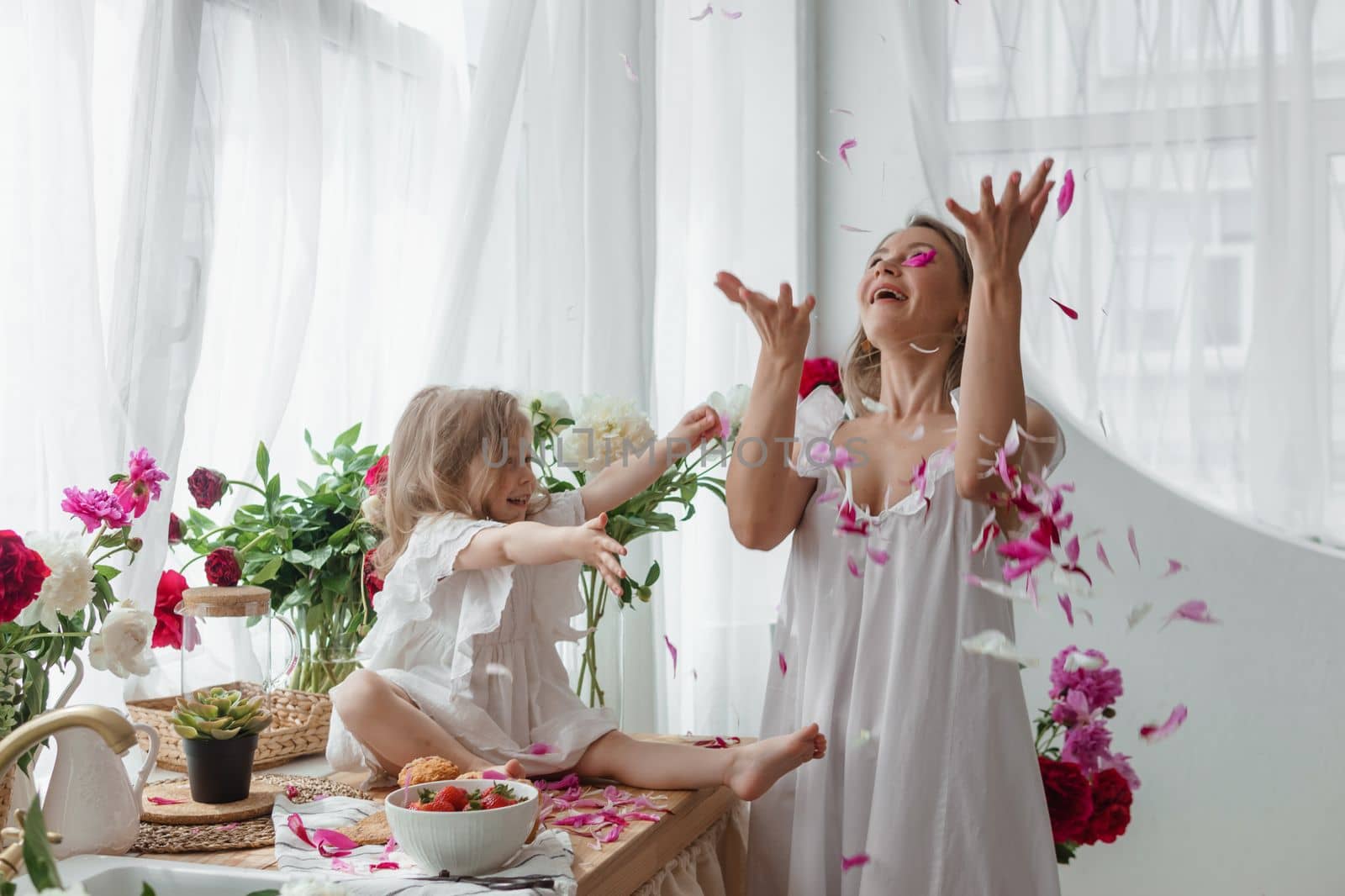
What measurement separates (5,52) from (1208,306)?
199 cm

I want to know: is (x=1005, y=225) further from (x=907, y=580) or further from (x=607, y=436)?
(x=607, y=436)

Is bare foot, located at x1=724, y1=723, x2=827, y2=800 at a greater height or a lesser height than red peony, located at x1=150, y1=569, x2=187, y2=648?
lesser

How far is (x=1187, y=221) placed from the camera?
2260 mm

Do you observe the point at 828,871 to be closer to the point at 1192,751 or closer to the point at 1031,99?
the point at 1192,751

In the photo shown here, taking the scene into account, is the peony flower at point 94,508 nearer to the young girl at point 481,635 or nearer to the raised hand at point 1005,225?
the young girl at point 481,635

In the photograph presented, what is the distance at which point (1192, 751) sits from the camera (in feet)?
7.82

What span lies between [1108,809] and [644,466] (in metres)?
0.75

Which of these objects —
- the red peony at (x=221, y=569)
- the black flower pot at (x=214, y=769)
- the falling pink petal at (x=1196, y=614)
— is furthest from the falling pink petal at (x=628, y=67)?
the falling pink petal at (x=1196, y=614)

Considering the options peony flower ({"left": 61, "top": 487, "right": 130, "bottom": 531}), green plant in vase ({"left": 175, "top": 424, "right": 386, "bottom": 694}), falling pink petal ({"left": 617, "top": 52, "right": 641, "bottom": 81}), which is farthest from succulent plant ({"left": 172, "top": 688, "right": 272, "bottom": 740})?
falling pink petal ({"left": 617, "top": 52, "right": 641, "bottom": 81})

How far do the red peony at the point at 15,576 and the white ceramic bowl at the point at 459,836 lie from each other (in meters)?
0.37

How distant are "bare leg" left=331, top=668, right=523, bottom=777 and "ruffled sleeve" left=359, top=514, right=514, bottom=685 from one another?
76mm

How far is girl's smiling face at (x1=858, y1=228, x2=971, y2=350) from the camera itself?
138cm

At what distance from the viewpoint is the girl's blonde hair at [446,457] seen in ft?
4.84

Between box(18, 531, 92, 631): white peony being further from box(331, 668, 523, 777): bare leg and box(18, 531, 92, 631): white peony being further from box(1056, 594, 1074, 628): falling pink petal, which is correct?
box(1056, 594, 1074, 628): falling pink petal
